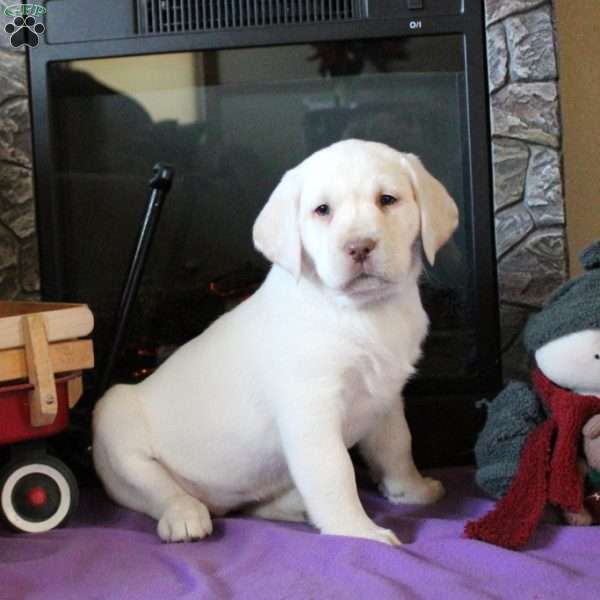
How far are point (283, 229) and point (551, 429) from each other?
58cm

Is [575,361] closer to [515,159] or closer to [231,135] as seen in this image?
[515,159]

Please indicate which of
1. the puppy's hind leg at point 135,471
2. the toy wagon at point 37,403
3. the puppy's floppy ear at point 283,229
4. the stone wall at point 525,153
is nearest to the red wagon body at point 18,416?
the toy wagon at point 37,403

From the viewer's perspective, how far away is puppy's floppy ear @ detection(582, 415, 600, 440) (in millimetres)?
1508

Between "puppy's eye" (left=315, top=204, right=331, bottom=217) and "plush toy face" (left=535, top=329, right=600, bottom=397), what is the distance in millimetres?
466

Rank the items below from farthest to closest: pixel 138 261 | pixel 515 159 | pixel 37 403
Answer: pixel 515 159, pixel 138 261, pixel 37 403

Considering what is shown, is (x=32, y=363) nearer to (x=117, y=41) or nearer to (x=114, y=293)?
(x=114, y=293)

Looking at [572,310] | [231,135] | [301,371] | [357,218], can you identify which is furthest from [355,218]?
[231,135]

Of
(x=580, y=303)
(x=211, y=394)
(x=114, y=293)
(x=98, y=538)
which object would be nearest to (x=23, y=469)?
(x=98, y=538)

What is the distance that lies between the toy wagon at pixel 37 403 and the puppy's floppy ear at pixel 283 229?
0.39 m

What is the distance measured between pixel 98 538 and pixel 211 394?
1.06 feet

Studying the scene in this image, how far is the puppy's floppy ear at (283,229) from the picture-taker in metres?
1.54

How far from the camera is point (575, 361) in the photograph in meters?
1.56

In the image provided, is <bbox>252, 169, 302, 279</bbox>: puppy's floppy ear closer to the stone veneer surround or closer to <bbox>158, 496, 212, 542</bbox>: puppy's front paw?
<bbox>158, 496, 212, 542</bbox>: puppy's front paw

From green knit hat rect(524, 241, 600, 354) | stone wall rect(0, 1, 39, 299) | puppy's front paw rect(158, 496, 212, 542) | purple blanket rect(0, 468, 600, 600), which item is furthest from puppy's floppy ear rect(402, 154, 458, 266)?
stone wall rect(0, 1, 39, 299)
